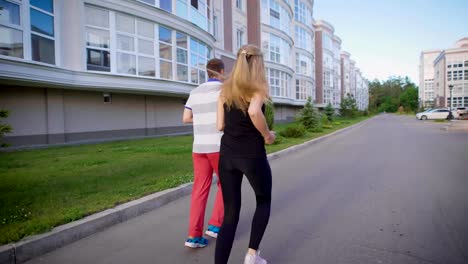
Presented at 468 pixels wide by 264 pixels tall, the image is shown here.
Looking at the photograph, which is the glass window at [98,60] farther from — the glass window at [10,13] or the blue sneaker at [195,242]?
the blue sneaker at [195,242]

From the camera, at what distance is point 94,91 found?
1490 centimetres

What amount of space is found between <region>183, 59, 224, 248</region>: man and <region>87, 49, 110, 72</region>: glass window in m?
12.0

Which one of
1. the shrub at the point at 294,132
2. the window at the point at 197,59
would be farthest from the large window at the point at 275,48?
the shrub at the point at 294,132

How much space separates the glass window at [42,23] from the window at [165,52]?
509cm

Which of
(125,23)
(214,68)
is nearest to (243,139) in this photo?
(214,68)

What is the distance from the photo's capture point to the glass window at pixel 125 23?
1400cm

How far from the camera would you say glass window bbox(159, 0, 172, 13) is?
1594 cm

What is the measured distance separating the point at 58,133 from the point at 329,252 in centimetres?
1332

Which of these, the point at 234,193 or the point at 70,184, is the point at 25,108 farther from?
the point at 234,193

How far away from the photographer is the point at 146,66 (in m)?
15.3

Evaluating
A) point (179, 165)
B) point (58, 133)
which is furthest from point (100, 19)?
point (179, 165)

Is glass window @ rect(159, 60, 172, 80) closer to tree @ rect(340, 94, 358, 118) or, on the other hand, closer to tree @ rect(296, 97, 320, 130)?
tree @ rect(296, 97, 320, 130)

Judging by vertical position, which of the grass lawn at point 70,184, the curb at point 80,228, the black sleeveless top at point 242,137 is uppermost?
the black sleeveless top at point 242,137

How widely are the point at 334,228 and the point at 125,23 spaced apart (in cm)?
1386
